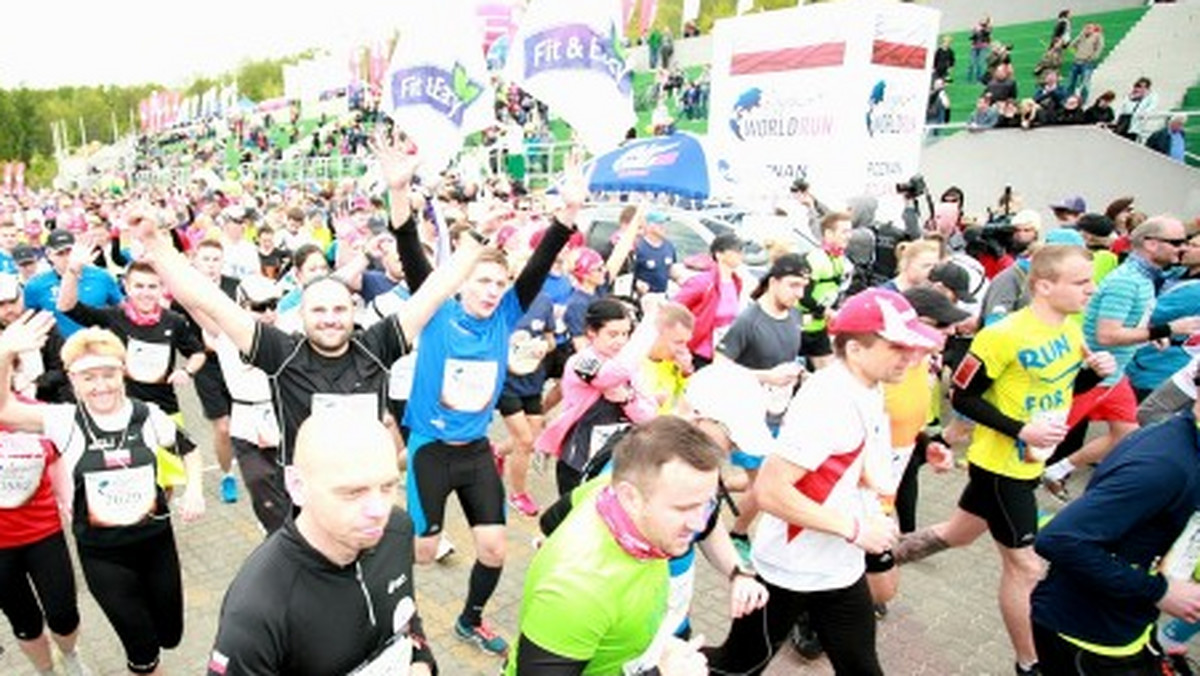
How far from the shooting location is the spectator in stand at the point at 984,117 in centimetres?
1711

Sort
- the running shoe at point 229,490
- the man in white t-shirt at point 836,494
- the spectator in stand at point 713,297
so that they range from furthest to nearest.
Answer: the running shoe at point 229,490
the spectator in stand at point 713,297
the man in white t-shirt at point 836,494

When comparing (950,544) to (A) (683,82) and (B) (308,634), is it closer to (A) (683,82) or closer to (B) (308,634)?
(B) (308,634)

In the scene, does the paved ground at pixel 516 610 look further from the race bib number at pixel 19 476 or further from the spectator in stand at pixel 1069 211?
the spectator in stand at pixel 1069 211

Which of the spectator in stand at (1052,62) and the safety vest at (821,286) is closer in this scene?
the safety vest at (821,286)

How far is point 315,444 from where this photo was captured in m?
2.00

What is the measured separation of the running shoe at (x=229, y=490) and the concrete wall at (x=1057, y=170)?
15.4 metres

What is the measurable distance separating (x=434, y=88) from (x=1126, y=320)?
5.77 meters

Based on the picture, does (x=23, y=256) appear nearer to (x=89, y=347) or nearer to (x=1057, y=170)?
(x=89, y=347)

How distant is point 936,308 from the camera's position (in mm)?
4094

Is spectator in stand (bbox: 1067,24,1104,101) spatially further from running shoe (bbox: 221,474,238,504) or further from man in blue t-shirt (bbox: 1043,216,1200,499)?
running shoe (bbox: 221,474,238,504)

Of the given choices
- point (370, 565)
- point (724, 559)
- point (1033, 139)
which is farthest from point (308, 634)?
point (1033, 139)

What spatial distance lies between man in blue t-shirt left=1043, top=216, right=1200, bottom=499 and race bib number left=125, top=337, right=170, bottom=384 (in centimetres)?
621

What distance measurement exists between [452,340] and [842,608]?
87.4 inches

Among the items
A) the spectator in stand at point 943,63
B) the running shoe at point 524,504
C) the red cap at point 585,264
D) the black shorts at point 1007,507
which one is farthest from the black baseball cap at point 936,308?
the spectator in stand at point 943,63
